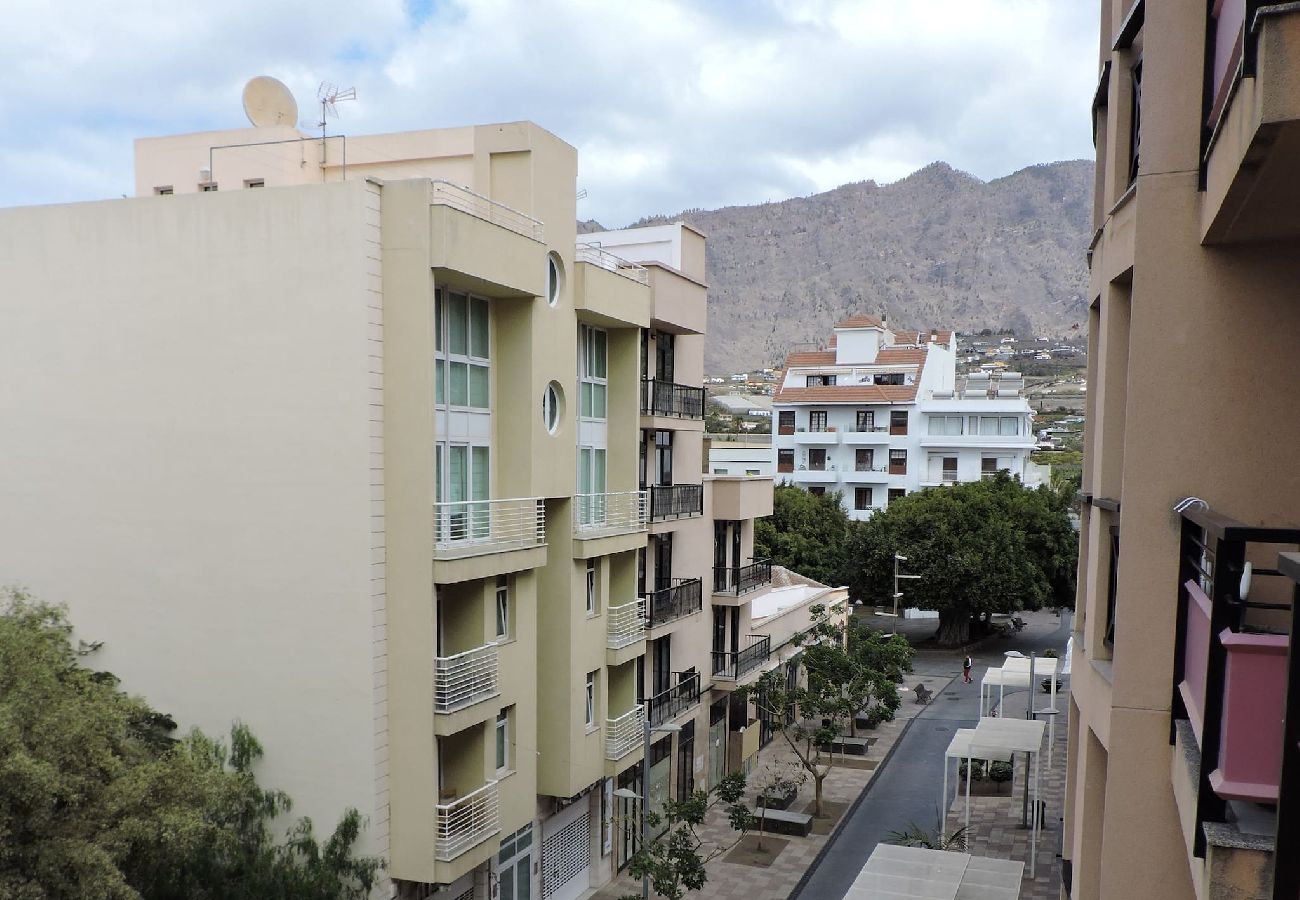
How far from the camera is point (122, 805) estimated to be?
38.7ft

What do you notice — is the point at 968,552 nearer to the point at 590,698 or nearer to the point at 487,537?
the point at 590,698

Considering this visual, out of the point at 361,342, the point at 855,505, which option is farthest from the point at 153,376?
the point at 855,505

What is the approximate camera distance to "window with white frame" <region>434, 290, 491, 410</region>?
17.4 meters

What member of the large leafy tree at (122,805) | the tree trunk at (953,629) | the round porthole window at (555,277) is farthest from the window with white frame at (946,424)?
the large leafy tree at (122,805)

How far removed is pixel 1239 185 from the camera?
4.86 m

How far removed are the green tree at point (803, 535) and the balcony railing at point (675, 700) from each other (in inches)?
1139

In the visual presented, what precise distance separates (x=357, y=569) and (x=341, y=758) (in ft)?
9.83

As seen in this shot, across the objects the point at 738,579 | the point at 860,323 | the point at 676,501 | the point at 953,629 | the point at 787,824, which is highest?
the point at 860,323

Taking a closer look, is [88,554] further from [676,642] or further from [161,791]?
[676,642]

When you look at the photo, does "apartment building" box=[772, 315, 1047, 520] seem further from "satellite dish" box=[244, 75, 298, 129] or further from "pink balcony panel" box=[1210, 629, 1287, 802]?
"pink balcony panel" box=[1210, 629, 1287, 802]

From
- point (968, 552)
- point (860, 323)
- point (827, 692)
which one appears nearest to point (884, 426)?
point (860, 323)

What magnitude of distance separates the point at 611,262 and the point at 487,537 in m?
8.35

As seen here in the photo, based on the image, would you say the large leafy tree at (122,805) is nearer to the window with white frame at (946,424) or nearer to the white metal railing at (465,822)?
the white metal railing at (465,822)

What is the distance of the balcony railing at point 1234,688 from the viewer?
164 inches
